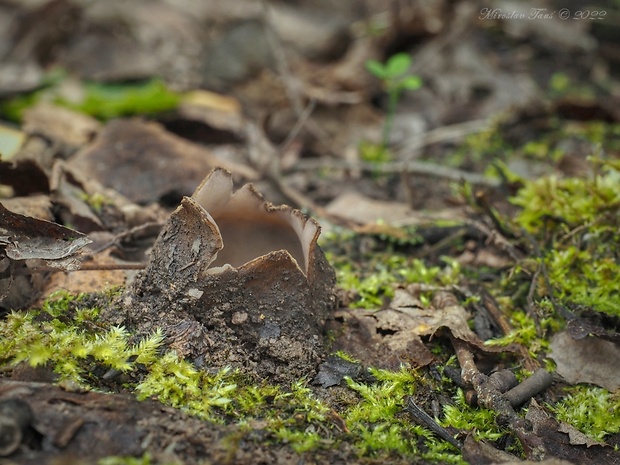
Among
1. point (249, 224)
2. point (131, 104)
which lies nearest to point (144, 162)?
point (131, 104)

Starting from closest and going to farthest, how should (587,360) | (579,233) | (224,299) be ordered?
(224,299), (587,360), (579,233)

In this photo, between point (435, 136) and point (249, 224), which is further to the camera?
point (435, 136)

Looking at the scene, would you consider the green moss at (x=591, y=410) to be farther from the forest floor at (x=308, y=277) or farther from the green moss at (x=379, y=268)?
the green moss at (x=379, y=268)

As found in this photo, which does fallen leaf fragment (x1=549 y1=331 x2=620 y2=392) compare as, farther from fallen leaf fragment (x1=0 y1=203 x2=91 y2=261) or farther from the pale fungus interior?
fallen leaf fragment (x1=0 y1=203 x2=91 y2=261)

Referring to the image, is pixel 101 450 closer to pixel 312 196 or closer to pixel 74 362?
pixel 74 362

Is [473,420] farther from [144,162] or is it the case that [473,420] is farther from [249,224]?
[144,162]

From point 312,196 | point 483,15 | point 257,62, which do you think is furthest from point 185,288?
point 483,15

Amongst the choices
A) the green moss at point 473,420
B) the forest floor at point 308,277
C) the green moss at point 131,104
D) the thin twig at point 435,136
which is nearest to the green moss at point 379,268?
the forest floor at point 308,277
